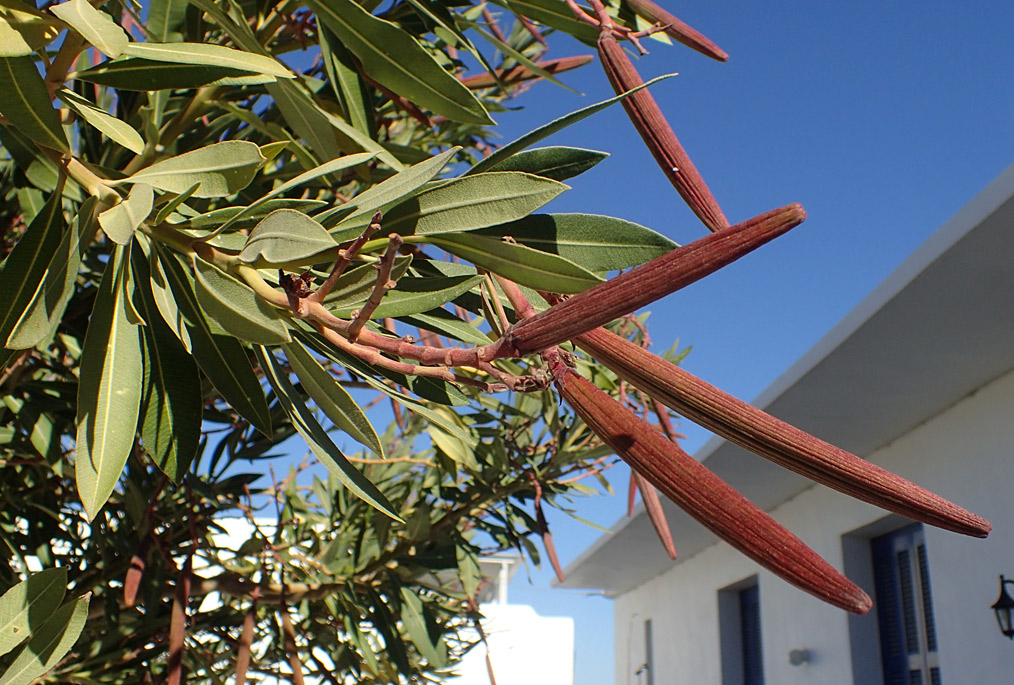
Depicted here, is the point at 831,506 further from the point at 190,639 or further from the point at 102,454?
the point at 102,454

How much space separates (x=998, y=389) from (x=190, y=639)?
13.1 feet

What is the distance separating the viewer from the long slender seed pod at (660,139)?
47 cm

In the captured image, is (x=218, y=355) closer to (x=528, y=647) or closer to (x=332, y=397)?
(x=332, y=397)

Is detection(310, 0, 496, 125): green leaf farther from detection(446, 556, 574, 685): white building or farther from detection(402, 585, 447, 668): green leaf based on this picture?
detection(446, 556, 574, 685): white building

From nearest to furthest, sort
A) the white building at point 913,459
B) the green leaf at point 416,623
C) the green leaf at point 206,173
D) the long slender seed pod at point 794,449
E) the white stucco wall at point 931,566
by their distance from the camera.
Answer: the long slender seed pod at point 794,449 → the green leaf at point 206,173 → the green leaf at point 416,623 → the white building at point 913,459 → the white stucco wall at point 931,566

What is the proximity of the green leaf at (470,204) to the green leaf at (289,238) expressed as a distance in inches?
3.2

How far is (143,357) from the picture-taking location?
2.20 ft

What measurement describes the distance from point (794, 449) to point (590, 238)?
0.28m

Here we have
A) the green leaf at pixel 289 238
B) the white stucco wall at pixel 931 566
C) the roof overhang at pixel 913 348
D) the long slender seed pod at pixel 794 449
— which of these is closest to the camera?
the long slender seed pod at pixel 794 449

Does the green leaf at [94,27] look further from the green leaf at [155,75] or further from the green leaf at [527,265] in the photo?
the green leaf at [527,265]

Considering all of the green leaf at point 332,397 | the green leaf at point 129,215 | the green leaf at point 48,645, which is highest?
the green leaf at point 129,215

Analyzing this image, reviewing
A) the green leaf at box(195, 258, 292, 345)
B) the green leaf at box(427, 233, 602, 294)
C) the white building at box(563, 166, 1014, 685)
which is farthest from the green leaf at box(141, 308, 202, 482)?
the white building at box(563, 166, 1014, 685)

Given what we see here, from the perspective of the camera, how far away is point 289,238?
466mm

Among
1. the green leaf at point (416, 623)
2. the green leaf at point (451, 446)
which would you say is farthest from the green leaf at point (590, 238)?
the green leaf at point (416, 623)
